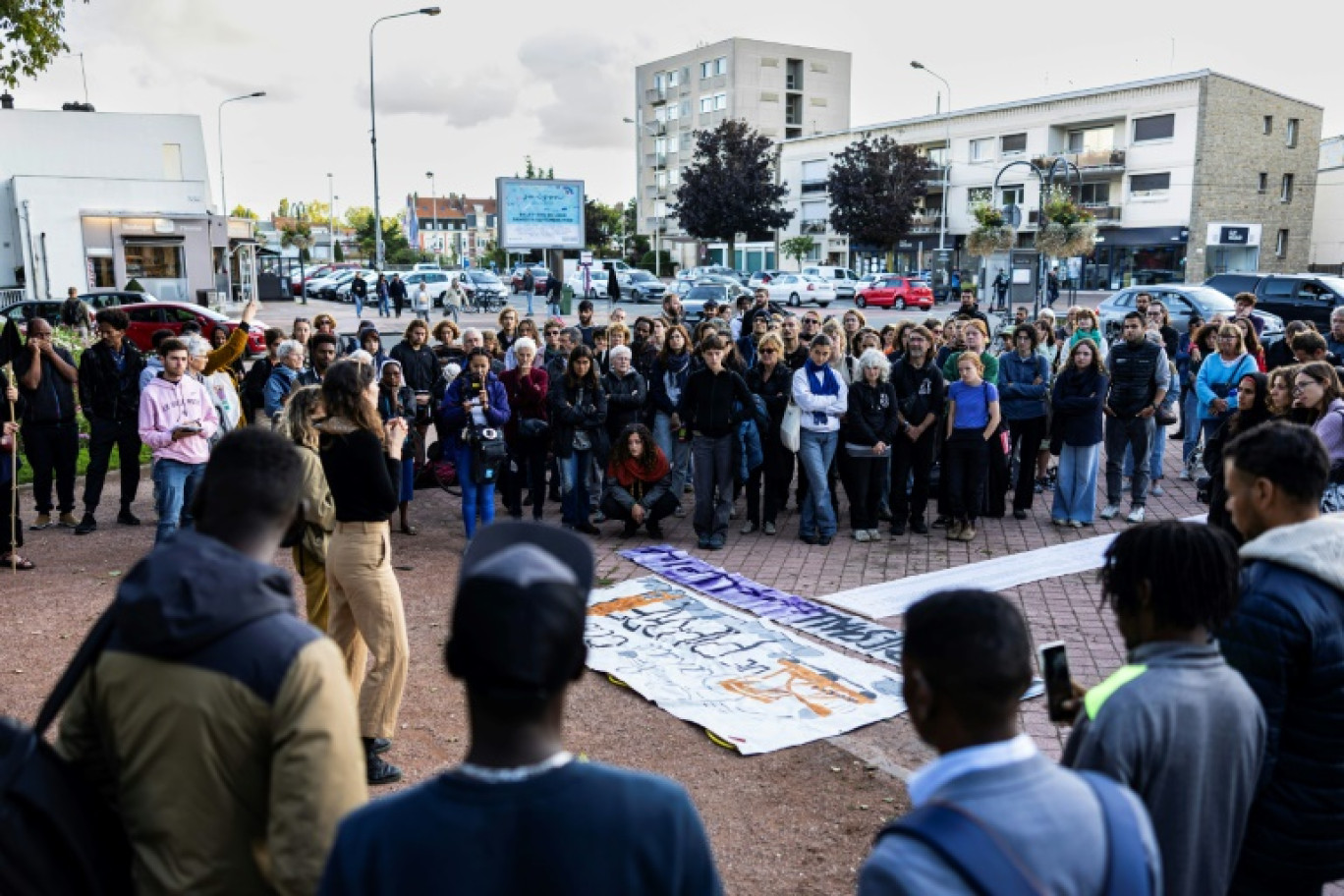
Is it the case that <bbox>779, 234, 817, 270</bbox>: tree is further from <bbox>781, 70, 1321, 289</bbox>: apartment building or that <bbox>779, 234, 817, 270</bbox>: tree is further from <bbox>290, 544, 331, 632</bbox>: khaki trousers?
<bbox>290, 544, 331, 632</bbox>: khaki trousers

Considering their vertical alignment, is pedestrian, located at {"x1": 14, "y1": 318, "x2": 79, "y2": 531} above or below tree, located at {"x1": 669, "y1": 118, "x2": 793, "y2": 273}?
below

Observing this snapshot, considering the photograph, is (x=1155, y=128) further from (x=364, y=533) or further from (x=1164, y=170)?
(x=364, y=533)

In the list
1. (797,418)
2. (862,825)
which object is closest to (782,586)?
Result: (797,418)

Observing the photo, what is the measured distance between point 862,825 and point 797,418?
533 cm

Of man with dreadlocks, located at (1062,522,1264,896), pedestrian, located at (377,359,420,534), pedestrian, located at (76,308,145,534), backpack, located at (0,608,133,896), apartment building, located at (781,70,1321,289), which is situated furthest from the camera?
apartment building, located at (781,70,1321,289)

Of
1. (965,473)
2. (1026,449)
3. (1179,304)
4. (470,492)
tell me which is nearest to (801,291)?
(1179,304)

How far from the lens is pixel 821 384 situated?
9516 millimetres

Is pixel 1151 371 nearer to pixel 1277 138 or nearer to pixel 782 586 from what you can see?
pixel 782 586

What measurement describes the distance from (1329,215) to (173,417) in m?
64.1

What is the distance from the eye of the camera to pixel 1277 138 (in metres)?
53.9

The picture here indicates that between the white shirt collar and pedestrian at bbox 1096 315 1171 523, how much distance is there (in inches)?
347

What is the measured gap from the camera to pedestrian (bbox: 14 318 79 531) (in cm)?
904

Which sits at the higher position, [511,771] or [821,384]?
[511,771]

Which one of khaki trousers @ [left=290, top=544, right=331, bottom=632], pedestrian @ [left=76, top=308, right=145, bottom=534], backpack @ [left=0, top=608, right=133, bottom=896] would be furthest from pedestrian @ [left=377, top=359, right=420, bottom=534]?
backpack @ [left=0, top=608, right=133, bottom=896]
